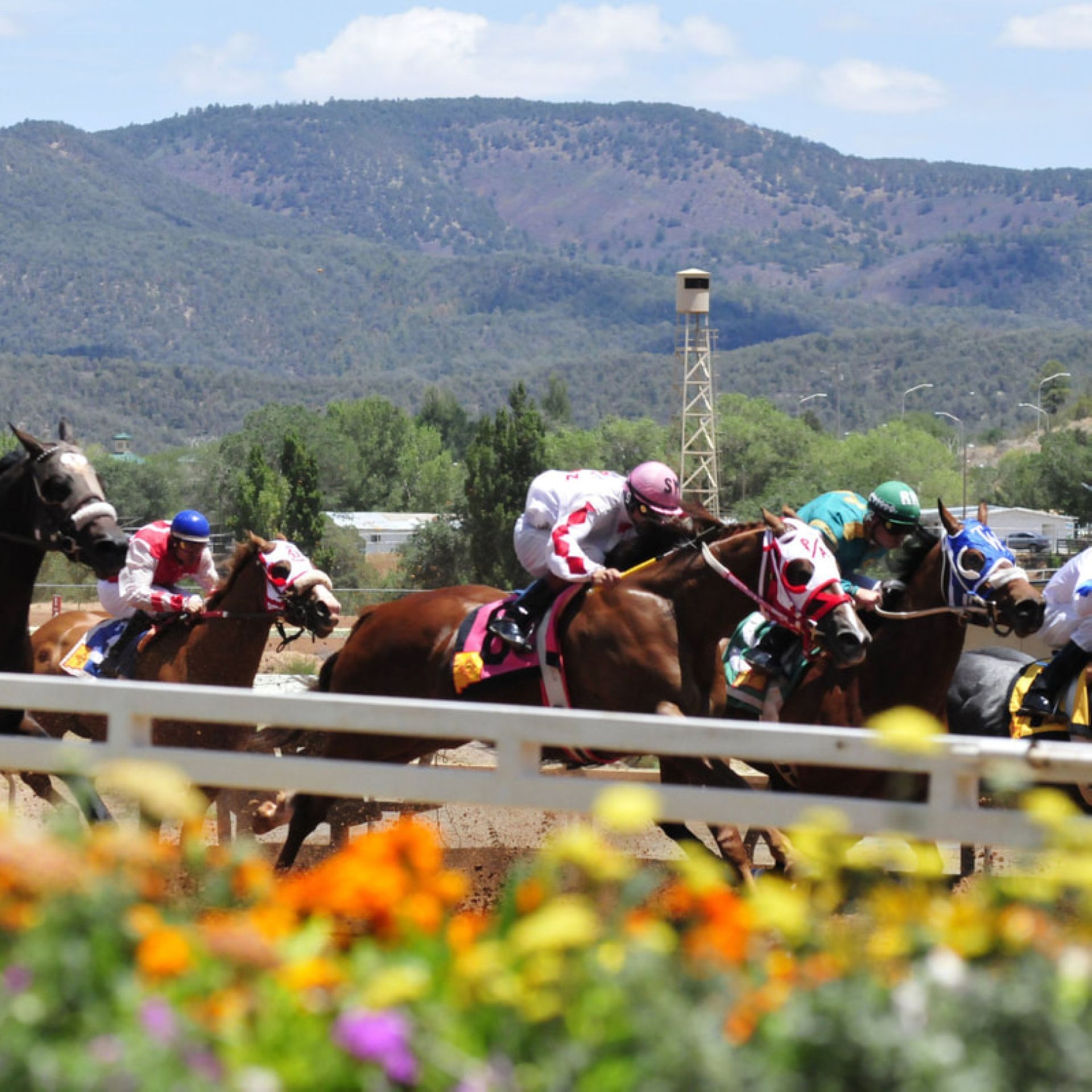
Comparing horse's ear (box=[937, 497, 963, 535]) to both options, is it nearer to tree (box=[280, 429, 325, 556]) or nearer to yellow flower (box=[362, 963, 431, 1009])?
yellow flower (box=[362, 963, 431, 1009])

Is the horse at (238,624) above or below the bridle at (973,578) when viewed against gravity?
below

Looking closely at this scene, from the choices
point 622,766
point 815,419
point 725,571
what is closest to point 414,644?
point 725,571

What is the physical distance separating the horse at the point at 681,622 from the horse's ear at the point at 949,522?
0.64 meters

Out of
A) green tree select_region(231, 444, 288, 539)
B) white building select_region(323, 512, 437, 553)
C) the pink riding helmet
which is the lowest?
white building select_region(323, 512, 437, 553)

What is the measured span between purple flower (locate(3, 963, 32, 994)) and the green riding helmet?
591 centimetres

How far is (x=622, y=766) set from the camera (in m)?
15.4

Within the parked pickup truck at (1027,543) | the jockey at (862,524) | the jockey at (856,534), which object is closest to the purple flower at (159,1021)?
the jockey at (856,534)

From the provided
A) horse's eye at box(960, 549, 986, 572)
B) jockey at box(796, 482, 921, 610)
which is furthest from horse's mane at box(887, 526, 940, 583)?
horse's eye at box(960, 549, 986, 572)

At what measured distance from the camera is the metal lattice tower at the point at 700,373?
200 feet

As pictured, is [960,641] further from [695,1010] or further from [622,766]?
[622,766]

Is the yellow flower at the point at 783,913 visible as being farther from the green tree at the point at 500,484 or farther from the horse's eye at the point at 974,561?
the green tree at the point at 500,484

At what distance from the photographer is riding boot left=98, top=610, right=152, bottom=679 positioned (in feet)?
30.3

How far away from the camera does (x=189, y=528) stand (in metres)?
9.05

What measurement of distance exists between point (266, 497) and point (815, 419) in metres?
69.1
